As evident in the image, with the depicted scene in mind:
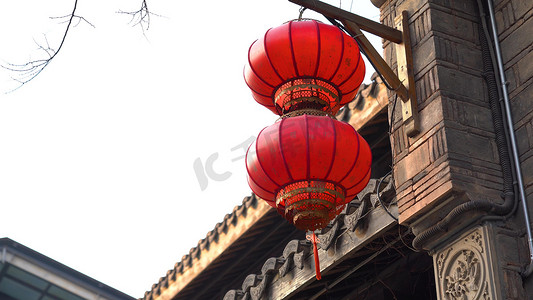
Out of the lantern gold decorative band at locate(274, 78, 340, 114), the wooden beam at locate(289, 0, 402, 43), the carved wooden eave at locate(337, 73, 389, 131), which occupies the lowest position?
the lantern gold decorative band at locate(274, 78, 340, 114)

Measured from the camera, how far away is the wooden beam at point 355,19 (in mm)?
6164

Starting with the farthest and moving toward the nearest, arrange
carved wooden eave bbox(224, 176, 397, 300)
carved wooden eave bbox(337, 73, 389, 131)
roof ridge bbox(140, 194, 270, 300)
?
roof ridge bbox(140, 194, 270, 300) → carved wooden eave bbox(337, 73, 389, 131) → carved wooden eave bbox(224, 176, 397, 300)

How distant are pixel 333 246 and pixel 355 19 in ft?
7.01

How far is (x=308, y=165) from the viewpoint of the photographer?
6.06m

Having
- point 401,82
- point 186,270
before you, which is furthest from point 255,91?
point 186,270

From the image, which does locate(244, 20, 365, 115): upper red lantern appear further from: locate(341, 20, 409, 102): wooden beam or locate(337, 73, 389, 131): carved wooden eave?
locate(337, 73, 389, 131): carved wooden eave

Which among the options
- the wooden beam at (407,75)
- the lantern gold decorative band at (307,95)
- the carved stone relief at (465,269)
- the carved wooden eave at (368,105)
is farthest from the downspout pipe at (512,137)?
the carved wooden eave at (368,105)

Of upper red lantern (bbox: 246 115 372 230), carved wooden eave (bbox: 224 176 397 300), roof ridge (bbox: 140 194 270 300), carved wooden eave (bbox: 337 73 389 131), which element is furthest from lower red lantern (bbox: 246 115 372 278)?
roof ridge (bbox: 140 194 270 300)

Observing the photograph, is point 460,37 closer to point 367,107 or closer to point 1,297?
point 367,107

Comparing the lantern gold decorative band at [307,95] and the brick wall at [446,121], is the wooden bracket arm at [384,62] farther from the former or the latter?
the lantern gold decorative band at [307,95]

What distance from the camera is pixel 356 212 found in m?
7.17

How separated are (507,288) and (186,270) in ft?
21.2

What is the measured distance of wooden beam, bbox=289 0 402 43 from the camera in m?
6.16

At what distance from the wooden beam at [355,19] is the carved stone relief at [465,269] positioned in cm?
176
